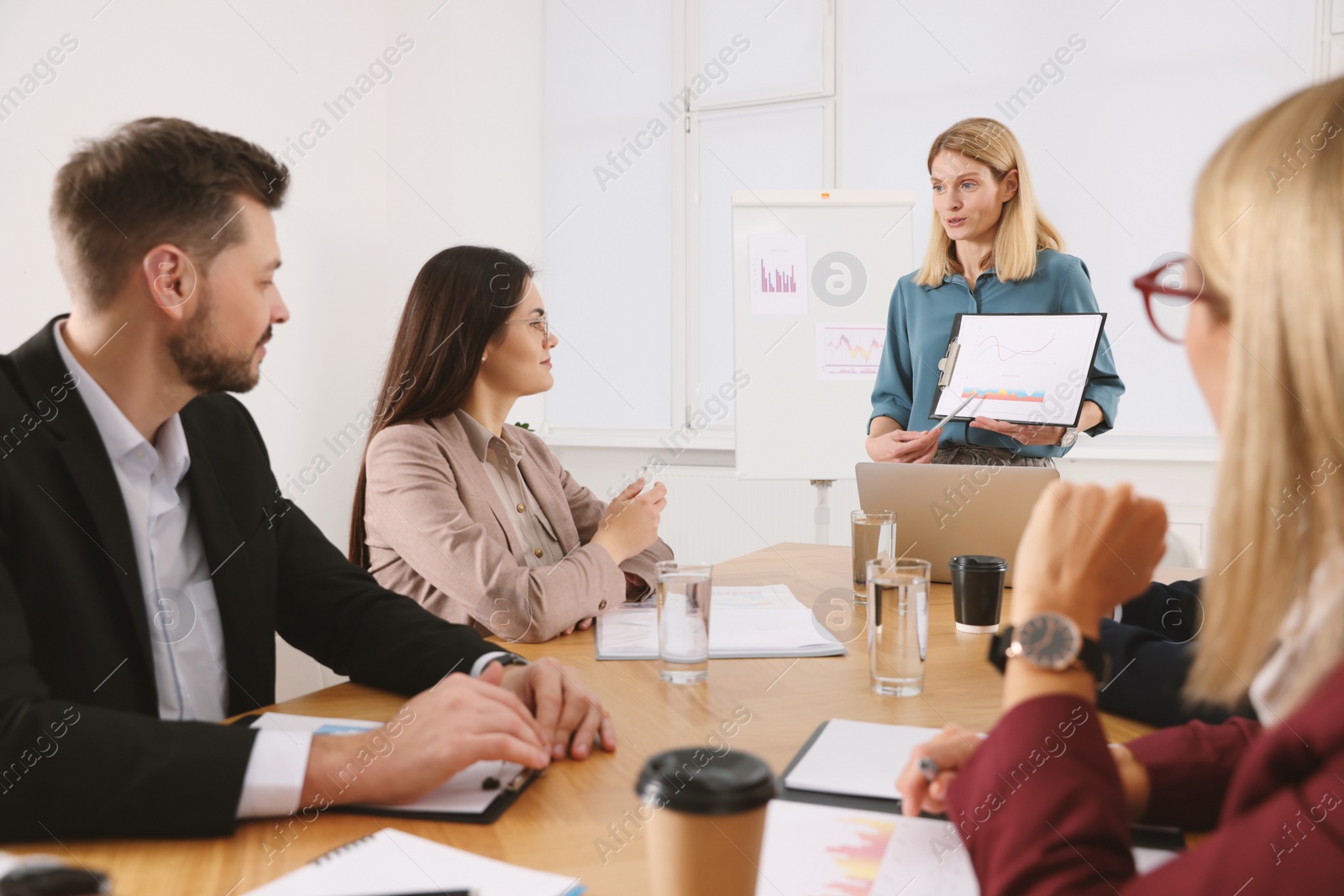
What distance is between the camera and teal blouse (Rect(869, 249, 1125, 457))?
2.54 meters

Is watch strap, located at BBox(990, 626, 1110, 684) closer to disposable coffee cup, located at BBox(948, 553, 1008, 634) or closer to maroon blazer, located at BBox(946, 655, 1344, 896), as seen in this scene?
maroon blazer, located at BBox(946, 655, 1344, 896)

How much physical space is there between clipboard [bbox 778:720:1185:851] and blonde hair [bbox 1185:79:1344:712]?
0.19 meters

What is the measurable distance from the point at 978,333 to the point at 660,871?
2099 millimetres

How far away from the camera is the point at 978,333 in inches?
97.9

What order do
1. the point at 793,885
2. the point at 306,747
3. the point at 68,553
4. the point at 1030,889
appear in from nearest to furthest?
the point at 1030,889 → the point at 793,885 → the point at 306,747 → the point at 68,553

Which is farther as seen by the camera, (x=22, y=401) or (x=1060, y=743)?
(x=22, y=401)

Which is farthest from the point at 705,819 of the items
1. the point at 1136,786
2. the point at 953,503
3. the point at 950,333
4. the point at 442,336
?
the point at 950,333

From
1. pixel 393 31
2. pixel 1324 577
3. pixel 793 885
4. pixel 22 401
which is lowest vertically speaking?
pixel 793 885

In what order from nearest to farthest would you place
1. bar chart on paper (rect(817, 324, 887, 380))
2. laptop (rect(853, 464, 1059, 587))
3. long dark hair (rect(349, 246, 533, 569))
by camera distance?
laptop (rect(853, 464, 1059, 587)), long dark hair (rect(349, 246, 533, 569)), bar chart on paper (rect(817, 324, 887, 380))

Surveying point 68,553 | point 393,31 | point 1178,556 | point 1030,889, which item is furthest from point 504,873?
point 393,31

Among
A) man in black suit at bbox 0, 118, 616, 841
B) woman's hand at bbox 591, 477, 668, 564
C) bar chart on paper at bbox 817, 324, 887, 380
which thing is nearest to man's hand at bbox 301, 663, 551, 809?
man in black suit at bbox 0, 118, 616, 841

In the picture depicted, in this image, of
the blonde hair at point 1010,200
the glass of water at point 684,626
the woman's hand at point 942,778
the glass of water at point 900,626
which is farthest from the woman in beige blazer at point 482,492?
the blonde hair at point 1010,200

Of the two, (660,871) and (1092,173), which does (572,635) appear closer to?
(660,871)

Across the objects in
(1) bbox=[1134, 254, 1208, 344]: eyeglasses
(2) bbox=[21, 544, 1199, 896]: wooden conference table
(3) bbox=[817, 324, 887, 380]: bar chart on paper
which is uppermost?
(1) bbox=[1134, 254, 1208, 344]: eyeglasses
